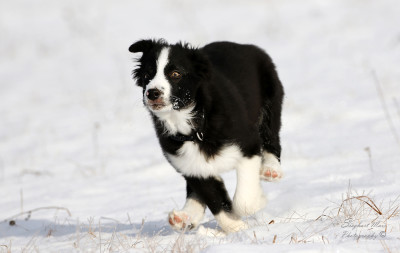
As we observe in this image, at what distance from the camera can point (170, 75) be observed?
4395mm

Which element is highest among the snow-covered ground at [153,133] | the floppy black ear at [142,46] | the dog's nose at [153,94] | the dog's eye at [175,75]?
the floppy black ear at [142,46]

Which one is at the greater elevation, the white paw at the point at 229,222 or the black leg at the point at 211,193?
the black leg at the point at 211,193

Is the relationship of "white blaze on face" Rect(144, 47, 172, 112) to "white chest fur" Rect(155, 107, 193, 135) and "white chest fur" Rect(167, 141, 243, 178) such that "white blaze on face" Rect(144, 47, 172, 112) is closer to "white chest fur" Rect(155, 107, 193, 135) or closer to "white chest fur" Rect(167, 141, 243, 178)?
"white chest fur" Rect(155, 107, 193, 135)

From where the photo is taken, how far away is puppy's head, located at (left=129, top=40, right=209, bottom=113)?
13.9 feet

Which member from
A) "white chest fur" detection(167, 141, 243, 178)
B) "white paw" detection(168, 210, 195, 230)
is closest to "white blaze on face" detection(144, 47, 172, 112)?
"white chest fur" detection(167, 141, 243, 178)

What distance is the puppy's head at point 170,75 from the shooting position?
4.24 m

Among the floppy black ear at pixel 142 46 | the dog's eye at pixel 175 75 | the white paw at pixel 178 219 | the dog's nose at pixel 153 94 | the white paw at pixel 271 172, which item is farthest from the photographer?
the white paw at pixel 271 172

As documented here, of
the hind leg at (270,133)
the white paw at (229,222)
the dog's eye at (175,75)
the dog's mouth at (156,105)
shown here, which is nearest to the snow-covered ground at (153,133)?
the white paw at (229,222)

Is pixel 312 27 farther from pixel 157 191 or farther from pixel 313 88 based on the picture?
pixel 157 191

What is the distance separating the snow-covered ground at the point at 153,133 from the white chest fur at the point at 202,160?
42cm

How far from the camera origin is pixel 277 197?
5312mm

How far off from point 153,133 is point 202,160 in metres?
5.55

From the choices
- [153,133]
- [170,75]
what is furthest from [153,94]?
[153,133]

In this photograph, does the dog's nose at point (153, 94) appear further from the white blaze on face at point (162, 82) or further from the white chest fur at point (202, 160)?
the white chest fur at point (202, 160)
